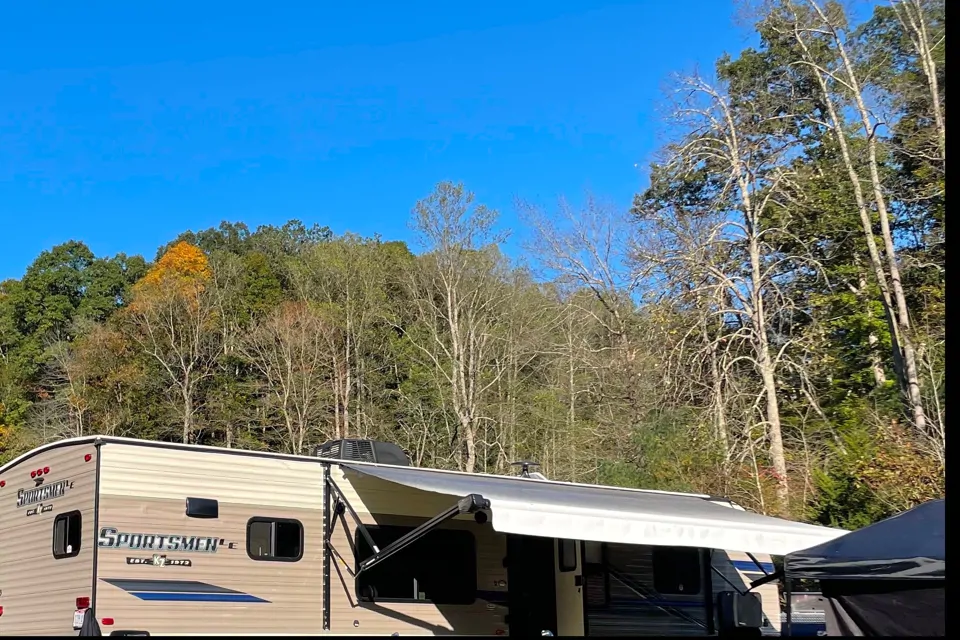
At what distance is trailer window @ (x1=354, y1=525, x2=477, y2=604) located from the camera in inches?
357

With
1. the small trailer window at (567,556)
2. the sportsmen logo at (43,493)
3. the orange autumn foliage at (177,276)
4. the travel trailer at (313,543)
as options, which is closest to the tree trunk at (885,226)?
the travel trailer at (313,543)

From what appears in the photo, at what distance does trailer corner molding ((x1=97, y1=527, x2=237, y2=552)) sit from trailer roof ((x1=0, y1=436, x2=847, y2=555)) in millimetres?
740

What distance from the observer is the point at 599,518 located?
8.60m

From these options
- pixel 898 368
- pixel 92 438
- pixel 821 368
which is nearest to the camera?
pixel 92 438

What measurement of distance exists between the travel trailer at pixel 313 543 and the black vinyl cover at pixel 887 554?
1.83 m

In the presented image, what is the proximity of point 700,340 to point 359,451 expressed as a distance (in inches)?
601

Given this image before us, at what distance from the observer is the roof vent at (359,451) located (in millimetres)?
10016

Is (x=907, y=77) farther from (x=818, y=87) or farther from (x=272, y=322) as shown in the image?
(x=272, y=322)

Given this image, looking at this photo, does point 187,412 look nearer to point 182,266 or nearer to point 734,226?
point 182,266

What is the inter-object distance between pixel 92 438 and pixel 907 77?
2072 centimetres

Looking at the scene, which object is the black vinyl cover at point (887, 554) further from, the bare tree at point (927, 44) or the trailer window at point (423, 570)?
the bare tree at point (927, 44)

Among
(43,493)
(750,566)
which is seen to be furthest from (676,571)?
(43,493)
